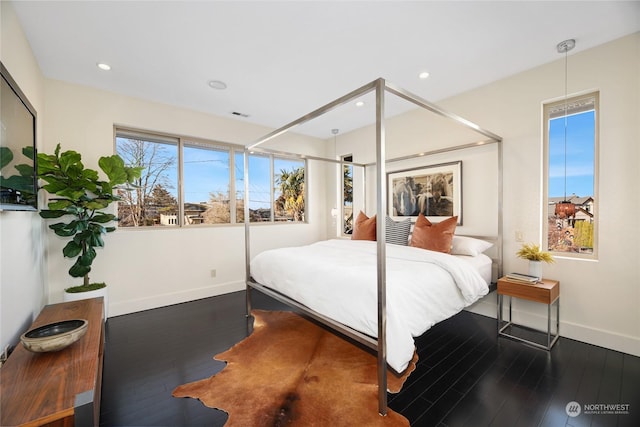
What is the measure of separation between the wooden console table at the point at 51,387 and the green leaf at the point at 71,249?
151 cm

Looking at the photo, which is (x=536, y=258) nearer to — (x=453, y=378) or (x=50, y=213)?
(x=453, y=378)

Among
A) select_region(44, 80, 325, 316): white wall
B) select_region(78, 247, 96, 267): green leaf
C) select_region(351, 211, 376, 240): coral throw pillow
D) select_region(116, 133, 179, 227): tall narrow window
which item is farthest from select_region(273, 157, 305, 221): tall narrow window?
select_region(78, 247, 96, 267): green leaf

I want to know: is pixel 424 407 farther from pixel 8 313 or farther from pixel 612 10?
pixel 612 10

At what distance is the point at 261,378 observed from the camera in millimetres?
1962

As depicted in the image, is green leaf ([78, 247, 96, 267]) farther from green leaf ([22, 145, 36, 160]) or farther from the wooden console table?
the wooden console table

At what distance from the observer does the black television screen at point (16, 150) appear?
1530mm

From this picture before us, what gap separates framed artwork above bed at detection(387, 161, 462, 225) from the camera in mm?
3467

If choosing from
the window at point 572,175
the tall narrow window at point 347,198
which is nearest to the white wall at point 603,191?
the window at point 572,175

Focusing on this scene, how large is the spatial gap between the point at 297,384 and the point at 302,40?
2791mm

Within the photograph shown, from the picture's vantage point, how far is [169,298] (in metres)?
3.58

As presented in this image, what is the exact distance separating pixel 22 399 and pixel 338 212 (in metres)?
4.35

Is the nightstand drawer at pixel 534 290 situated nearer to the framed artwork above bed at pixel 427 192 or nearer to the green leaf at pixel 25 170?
the framed artwork above bed at pixel 427 192

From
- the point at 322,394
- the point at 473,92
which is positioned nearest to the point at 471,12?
the point at 473,92

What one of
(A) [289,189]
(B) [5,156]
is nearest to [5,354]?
(B) [5,156]
